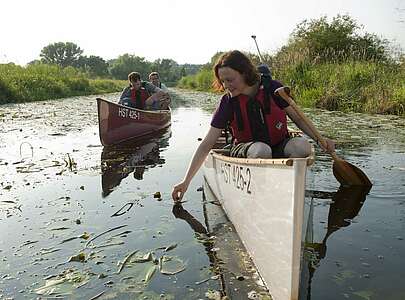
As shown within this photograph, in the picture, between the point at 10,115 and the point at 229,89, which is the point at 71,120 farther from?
the point at 229,89

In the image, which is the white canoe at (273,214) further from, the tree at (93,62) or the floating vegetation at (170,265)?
the tree at (93,62)

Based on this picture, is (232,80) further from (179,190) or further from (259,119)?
(179,190)

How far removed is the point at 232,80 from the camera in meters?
3.49

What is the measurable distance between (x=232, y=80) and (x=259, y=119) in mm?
387

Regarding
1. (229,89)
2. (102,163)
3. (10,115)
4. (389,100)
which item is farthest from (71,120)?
(229,89)

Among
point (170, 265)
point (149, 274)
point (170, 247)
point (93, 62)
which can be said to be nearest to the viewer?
point (149, 274)

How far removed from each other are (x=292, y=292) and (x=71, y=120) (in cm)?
1138

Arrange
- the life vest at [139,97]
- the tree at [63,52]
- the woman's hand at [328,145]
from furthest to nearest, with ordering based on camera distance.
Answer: the tree at [63,52] < the life vest at [139,97] < the woman's hand at [328,145]

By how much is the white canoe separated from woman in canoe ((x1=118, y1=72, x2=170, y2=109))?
255 inches

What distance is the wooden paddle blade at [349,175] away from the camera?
522 cm

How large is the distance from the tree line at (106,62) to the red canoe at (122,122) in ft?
256

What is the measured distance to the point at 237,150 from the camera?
3.60 metres

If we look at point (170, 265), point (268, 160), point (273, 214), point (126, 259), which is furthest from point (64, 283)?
point (268, 160)

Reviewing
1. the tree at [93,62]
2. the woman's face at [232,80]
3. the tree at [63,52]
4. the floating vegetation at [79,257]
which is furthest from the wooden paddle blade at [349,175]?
the tree at [63,52]
